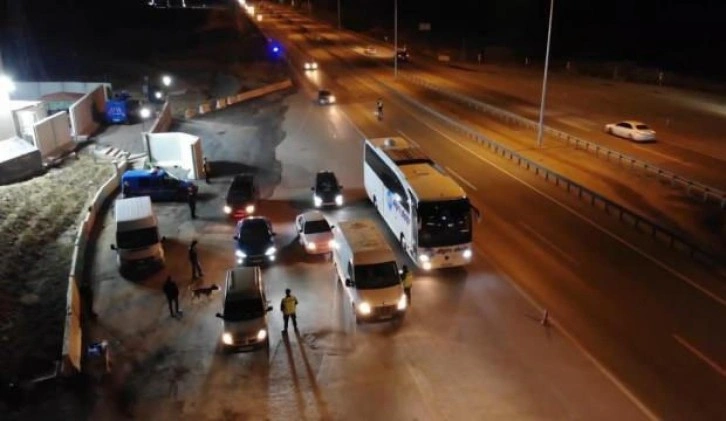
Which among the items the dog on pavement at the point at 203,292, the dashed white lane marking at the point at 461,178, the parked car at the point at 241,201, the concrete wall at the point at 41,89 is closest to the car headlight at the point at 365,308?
the dog on pavement at the point at 203,292

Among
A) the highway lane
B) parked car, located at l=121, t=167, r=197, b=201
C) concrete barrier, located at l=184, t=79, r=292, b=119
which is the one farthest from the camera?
concrete barrier, located at l=184, t=79, r=292, b=119

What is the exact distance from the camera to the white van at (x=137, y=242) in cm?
2284

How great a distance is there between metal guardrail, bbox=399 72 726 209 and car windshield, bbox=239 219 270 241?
19.8 m

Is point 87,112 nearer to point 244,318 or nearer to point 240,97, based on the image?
point 240,97

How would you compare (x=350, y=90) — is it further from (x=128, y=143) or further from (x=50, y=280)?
(x=50, y=280)

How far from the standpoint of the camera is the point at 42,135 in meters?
38.0

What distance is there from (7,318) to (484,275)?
16466mm

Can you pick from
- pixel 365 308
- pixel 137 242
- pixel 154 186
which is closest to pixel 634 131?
pixel 365 308

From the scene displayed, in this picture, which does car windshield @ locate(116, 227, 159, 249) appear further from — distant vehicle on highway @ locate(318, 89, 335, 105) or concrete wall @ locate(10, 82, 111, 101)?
distant vehicle on highway @ locate(318, 89, 335, 105)

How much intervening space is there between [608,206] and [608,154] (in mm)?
9250

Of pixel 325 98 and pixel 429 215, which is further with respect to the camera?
pixel 325 98

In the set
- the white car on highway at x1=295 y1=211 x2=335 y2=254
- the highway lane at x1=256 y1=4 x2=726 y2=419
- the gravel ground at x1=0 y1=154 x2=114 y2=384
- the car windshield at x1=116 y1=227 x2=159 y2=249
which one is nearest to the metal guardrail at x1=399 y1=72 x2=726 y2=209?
the highway lane at x1=256 y1=4 x2=726 y2=419

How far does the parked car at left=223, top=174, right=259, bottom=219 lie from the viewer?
1117 inches

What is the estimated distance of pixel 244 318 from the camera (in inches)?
688
